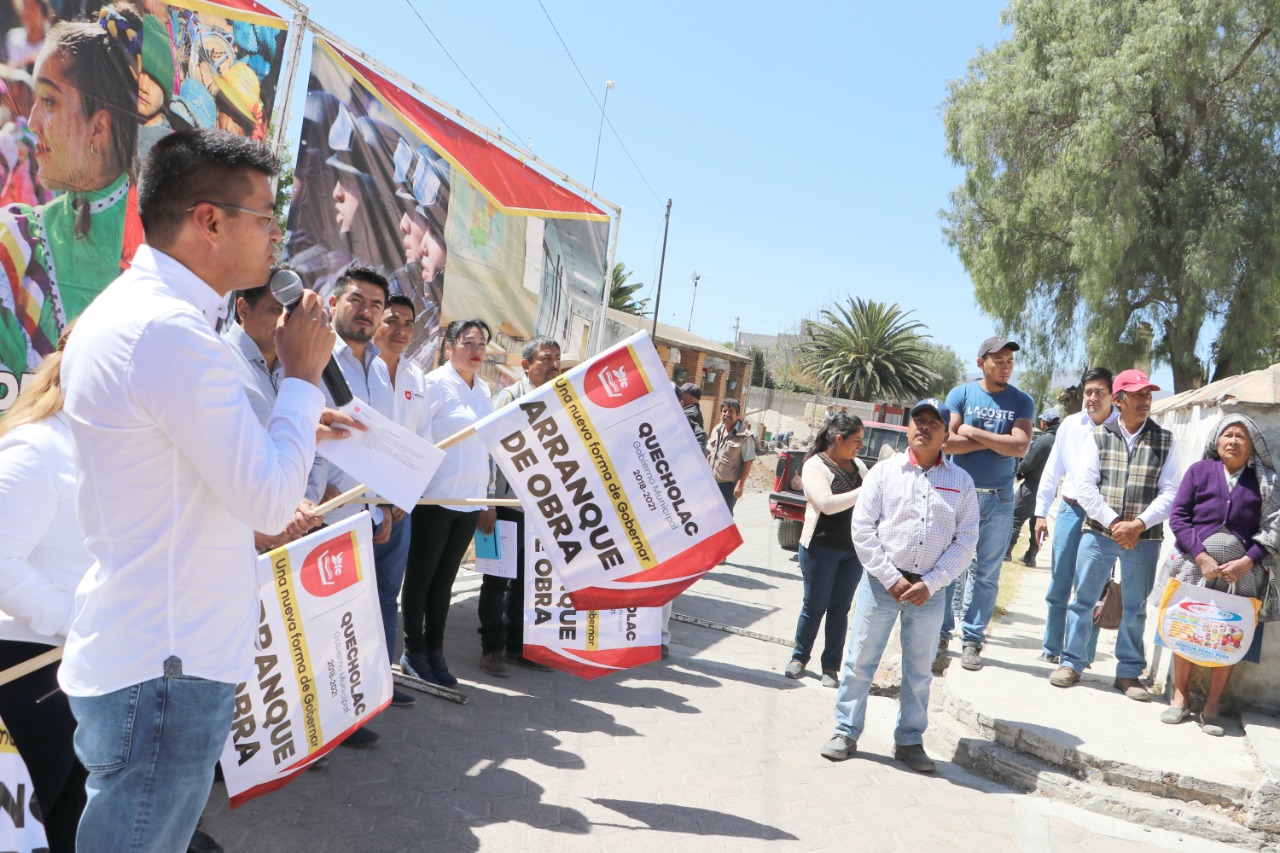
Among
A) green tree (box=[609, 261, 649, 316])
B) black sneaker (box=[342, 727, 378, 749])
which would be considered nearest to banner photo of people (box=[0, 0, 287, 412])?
black sneaker (box=[342, 727, 378, 749])

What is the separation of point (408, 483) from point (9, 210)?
2.43 meters

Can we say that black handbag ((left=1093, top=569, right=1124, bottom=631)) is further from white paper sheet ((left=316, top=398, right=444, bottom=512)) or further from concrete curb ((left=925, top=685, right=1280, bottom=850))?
white paper sheet ((left=316, top=398, right=444, bottom=512))

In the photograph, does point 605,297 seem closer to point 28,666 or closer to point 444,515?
point 444,515

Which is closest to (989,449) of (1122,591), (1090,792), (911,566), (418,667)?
(1122,591)

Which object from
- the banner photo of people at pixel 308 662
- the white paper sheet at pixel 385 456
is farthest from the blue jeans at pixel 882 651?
the white paper sheet at pixel 385 456

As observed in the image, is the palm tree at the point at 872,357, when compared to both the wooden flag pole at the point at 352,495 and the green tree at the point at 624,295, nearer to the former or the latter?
the green tree at the point at 624,295

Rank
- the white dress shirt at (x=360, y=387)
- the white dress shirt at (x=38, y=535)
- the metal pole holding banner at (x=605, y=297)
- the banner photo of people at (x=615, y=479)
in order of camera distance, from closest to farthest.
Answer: the white dress shirt at (x=38, y=535), the banner photo of people at (x=615, y=479), the white dress shirt at (x=360, y=387), the metal pole holding banner at (x=605, y=297)

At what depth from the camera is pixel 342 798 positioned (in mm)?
3938

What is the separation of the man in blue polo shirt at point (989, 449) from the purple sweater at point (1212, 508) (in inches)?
40.0

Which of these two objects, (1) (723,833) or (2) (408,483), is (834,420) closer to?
(1) (723,833)

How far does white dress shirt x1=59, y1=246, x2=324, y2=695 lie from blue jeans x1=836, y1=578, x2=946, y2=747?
12.9 ft

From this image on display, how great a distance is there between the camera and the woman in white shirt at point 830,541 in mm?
6449

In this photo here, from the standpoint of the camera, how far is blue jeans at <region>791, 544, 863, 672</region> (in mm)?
6629

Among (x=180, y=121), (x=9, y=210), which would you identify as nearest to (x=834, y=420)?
(x=180, y=121)
